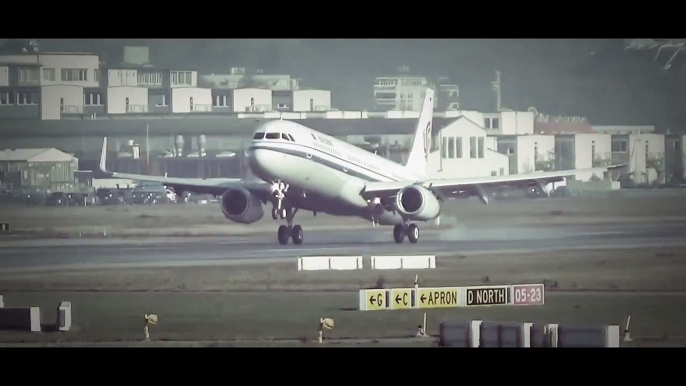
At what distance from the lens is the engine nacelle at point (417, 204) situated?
811 inches

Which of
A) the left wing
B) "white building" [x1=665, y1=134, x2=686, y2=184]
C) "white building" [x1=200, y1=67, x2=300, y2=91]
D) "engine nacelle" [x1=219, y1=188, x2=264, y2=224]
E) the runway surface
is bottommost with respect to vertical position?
the runway surface

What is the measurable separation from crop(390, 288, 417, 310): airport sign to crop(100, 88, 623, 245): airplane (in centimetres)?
100

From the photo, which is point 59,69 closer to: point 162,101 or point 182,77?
point 162,101

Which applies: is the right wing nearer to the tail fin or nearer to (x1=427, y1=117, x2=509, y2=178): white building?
the tail fin

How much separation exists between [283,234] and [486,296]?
2.53m

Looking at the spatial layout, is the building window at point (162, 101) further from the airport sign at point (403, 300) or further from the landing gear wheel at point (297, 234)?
the airport sign at point (403, 300)

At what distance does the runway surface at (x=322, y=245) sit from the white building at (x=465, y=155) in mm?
712

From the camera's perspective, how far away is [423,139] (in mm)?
20141

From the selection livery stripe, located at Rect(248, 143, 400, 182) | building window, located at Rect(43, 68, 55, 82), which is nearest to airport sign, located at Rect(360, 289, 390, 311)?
livery stripe, located at Rect(248, 143, 400, 182)

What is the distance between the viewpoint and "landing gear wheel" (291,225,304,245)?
20.0 m

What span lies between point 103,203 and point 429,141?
12.9 feet

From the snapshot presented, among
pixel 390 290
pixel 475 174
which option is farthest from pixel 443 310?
pixel 475 174

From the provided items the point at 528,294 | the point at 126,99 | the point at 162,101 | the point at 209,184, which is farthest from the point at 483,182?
the point at 126,99

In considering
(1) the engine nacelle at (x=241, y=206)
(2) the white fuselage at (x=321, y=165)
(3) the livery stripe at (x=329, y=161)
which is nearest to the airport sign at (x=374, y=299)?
(2) the white fuselage at (x=321, y=165)
